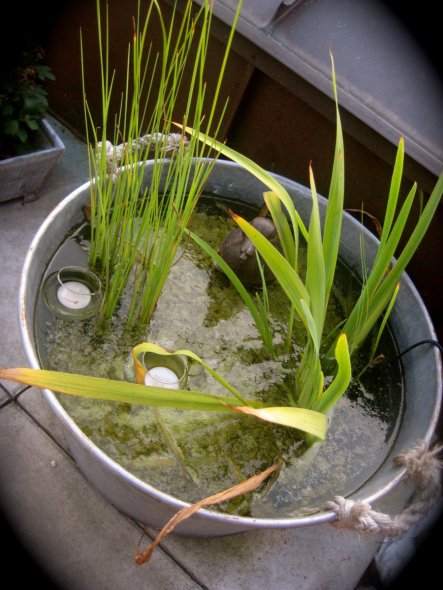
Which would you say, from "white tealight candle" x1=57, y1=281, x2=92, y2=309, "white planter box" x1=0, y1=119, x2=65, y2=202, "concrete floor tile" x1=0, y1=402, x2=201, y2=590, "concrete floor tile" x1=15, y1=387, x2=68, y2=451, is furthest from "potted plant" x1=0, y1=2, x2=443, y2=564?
"white planter box" x1=0, y1=119, x2=65, y2=202

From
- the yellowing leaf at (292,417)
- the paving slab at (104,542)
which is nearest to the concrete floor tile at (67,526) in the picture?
the paving slab at (104,542)

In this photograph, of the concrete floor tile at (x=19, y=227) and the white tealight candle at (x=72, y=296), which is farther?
the concrete floor tile at (x=19, y=227)

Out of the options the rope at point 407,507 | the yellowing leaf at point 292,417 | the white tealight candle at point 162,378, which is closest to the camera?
the yellowing leaf at point 292,417

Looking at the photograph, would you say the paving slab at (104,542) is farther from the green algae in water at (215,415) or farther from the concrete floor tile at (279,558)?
the green algae in water at (215,415)

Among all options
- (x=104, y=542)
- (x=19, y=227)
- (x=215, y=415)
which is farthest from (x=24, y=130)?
(x=104, y=542)

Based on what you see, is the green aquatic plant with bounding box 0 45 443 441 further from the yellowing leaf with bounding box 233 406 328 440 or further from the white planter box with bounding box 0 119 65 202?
the white planter box with bounding box 0 119 65 202

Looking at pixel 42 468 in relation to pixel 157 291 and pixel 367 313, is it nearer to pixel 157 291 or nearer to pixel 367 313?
pixel 157 291

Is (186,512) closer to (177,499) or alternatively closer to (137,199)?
(177,499)

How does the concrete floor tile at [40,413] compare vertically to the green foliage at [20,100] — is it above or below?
below

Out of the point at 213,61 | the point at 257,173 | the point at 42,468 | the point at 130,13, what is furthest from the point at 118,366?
the point at 130,13
